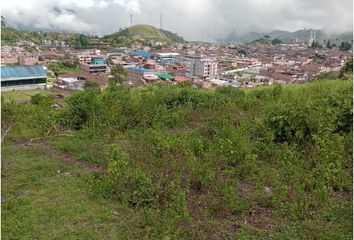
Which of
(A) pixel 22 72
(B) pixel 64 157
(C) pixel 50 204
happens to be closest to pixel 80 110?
(B) pixel 64 157

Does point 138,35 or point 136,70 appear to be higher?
point 138,35

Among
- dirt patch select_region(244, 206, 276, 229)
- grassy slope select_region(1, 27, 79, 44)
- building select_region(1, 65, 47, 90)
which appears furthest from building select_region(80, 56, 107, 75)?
dirt patch select_region(244, 206, 276, 229)

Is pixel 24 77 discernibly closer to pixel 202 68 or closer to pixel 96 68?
pixel 96 68

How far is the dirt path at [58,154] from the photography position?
5.32m

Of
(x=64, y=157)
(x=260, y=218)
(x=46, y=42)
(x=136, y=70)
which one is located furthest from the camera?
(x=46, y=42)

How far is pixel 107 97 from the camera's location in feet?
26.6

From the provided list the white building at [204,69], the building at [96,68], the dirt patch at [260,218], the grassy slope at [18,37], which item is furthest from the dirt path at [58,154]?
the grassy slope at [18,37]

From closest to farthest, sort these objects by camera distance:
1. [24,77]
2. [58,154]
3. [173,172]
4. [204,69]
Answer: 1. [173,172]
2. [58,154]
3. [24,77]
4. [204,69]

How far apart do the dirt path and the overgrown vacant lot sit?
0.06 ft

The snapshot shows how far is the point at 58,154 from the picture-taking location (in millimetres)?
5848

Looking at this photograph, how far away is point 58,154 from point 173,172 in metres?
2.15

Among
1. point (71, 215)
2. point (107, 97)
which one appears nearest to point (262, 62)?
point (107, 97)

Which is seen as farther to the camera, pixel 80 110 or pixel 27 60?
pixel 27 60

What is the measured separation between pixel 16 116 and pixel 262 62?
61.1m
